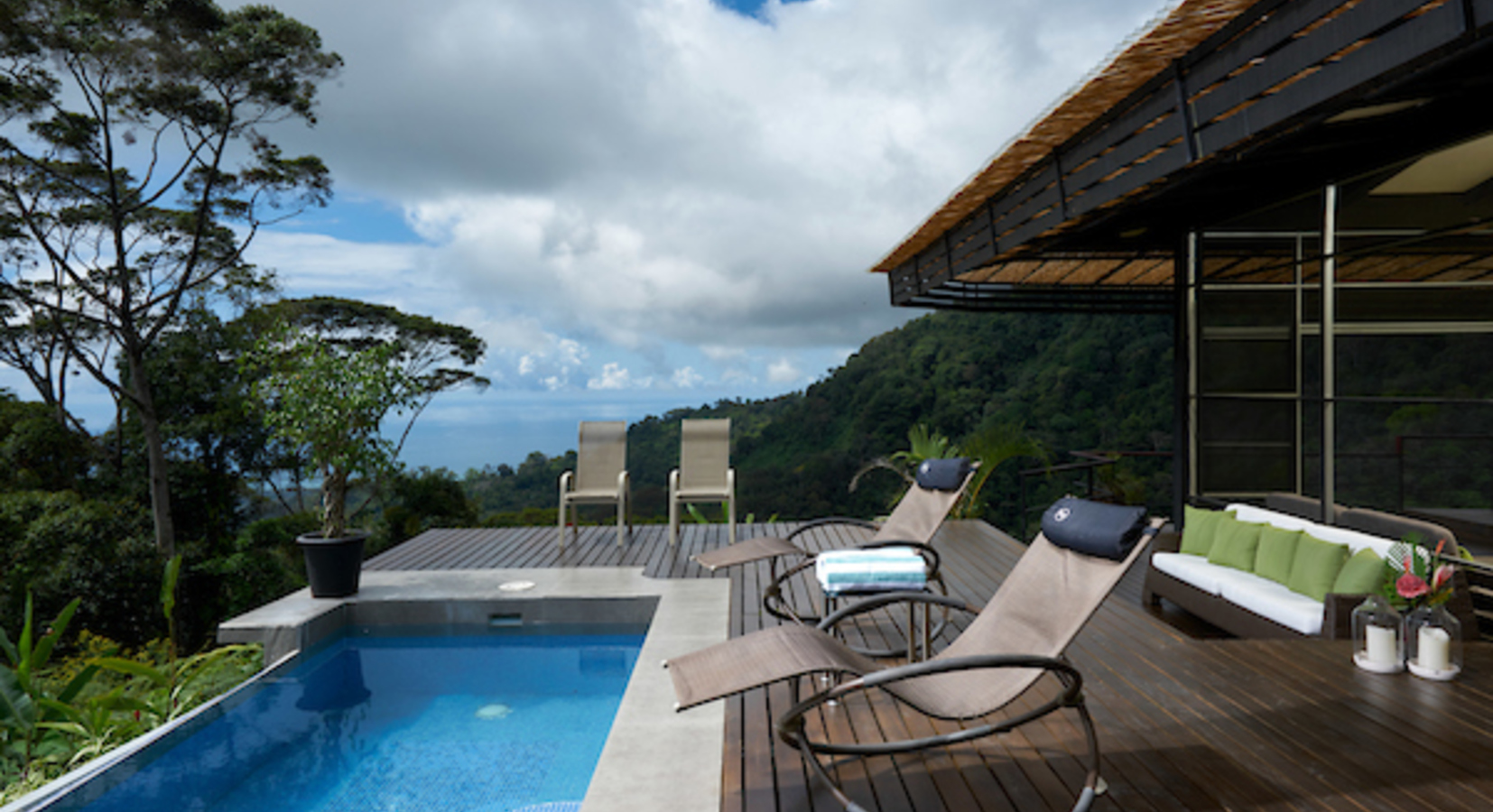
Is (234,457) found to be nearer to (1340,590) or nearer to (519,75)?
(519,75)

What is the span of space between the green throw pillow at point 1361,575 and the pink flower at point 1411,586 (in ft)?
1.32

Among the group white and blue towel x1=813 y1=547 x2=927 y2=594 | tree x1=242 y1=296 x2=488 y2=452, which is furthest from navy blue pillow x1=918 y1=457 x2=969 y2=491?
tree x1=242 y1=296 x2=488 y2=452

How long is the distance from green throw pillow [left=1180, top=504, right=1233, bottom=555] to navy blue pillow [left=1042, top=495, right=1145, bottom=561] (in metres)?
2.18

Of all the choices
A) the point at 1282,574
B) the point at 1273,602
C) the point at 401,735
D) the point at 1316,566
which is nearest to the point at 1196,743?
the point at 1273,602

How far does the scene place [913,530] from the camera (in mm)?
4566

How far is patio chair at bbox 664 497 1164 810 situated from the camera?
7.00 feet

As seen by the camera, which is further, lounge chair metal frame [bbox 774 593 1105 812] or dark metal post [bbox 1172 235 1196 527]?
dark metal post [bbox 1172 235 1196 527]

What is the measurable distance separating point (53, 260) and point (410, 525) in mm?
7748

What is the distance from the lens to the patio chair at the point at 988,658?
213 cm

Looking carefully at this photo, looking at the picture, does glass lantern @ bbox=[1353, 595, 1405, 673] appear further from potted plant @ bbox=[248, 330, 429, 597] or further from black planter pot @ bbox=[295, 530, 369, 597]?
black planter pot @ bbox=[295, 530, 369, 597]

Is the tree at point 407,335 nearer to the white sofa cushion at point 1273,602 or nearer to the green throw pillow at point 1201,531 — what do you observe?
the green throw pillow at point 1201,531

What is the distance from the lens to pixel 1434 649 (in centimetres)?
299

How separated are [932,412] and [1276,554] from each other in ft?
41.6

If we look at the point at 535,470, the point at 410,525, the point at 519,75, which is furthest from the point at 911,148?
the point at 410,525
